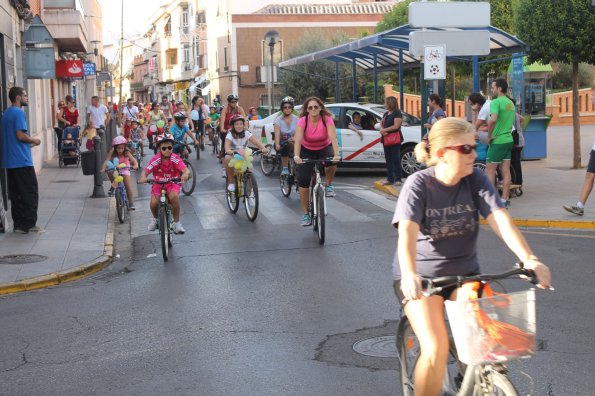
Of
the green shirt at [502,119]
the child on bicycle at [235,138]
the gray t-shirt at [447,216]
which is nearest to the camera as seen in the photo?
the gray t-shirt at [447,216]

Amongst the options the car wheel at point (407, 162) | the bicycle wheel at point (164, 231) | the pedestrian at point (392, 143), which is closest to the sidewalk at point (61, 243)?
the bicycle wheel at point (164, 231)

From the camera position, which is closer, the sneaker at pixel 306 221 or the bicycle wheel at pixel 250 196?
the sneaker at pixel 306 221

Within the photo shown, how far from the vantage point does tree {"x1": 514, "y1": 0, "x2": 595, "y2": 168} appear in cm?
1978

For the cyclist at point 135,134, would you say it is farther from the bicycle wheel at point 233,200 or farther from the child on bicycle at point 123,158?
the bicycle wheel at point 233,200

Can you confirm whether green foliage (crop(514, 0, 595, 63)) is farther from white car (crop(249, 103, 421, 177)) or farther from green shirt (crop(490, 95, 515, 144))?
green shirt (crop(490, 95, 515, 144))

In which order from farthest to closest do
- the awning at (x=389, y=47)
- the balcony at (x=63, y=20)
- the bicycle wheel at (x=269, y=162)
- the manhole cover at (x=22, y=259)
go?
the balcony at (x=63, y=20)
the bicycle wheel at (x=269, y=162)
the awning at (x=389, y=47)
the manhole cover at (x=22, y=259)

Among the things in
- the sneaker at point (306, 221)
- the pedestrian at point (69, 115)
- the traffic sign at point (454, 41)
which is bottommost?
the sneaker at point (306, 221)

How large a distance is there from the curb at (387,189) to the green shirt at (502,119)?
305 cm

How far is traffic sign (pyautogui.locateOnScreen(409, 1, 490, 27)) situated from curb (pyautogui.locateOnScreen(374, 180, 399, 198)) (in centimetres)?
→ 306

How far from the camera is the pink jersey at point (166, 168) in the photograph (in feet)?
37.3

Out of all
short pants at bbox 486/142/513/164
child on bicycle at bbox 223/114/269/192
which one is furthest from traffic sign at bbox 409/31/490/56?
child on bicycle at bbox 223/114/269/192

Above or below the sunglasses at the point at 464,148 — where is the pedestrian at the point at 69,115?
above

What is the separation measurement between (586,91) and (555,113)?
200cm

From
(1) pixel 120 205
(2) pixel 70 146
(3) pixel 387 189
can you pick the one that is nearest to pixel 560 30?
(3) pixel 387 189
